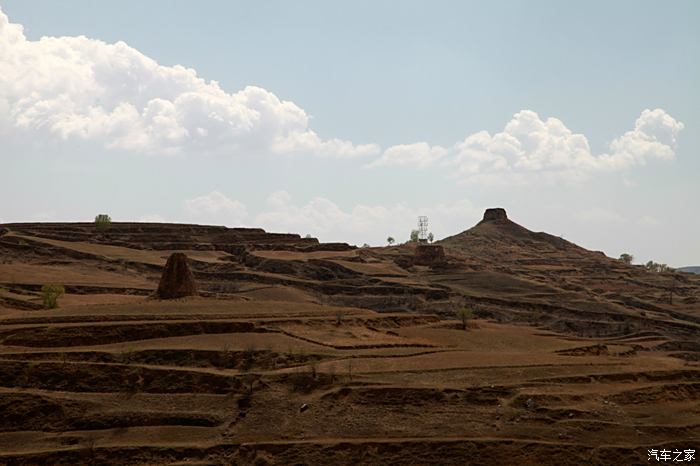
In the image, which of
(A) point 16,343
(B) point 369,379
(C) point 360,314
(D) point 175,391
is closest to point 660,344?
(C) point 360,314

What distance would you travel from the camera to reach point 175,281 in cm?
4647

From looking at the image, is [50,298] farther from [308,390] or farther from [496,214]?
[496,214]

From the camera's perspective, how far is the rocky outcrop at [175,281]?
152ft

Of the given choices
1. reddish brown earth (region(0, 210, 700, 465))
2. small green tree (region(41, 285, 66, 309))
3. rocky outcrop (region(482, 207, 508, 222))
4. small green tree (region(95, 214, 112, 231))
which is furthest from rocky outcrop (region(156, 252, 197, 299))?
rocky outcrop (region(482, 207, 508, 222))

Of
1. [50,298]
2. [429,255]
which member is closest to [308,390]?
[50,298]

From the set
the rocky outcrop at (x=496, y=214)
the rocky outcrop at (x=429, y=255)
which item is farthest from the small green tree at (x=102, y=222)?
the rocky outcrop at (x=496, y=214)

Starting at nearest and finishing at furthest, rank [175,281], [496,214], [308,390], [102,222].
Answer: [308,390]
[175,281]
[102,222]
[496,214]

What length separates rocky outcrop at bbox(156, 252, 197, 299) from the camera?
4619cm

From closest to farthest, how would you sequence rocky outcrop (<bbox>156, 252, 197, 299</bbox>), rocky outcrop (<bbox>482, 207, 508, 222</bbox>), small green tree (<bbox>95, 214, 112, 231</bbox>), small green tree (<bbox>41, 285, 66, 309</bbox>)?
rocky outcrop (<bbox>156, 252, 197, 299</bbox>) < small green tree (<bbox>41, 285, 66, 309</bbox>) < small green tree (<bbox>95, 214, 112, 231</bbox>) < rocky outcrop (<bbox>482, 207, 508, 222</bbox>)

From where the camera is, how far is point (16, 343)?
34.2 metres

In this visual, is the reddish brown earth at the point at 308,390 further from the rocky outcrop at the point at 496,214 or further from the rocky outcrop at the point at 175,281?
the rocky outcrop at the point at 496,214

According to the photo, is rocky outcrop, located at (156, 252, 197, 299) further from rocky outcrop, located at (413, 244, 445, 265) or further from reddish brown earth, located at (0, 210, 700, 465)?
rocky outcrop, located at (413, 244, 445, 265)

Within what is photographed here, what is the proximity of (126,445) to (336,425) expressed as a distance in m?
7.62

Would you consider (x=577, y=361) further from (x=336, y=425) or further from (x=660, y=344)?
(x=660, y=344)
